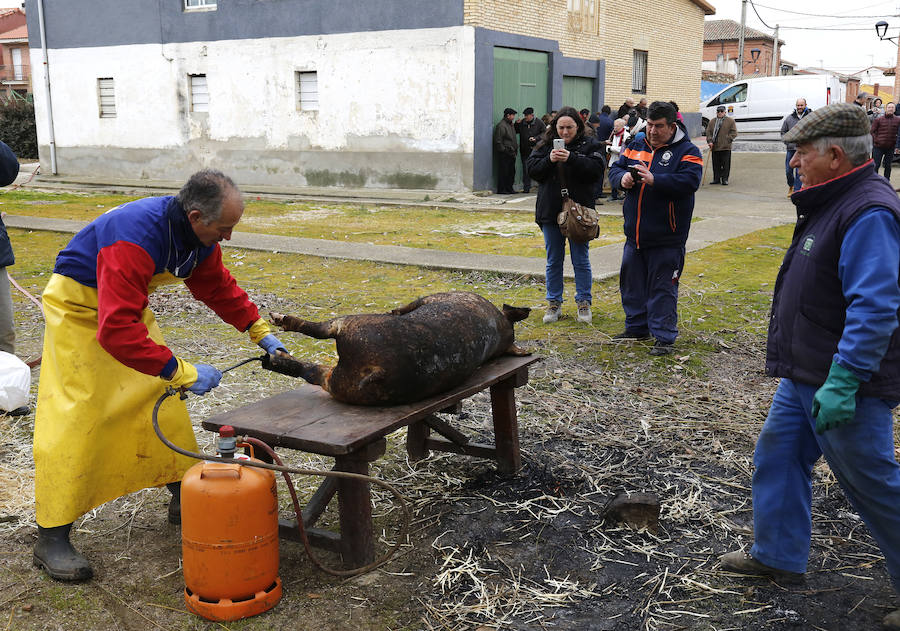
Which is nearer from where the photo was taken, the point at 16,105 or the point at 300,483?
the point at 300,483

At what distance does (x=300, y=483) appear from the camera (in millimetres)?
4406

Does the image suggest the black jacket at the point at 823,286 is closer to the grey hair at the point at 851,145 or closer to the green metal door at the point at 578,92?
the grey hair at the point at 851,145

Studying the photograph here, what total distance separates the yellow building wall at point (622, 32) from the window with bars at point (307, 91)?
4391 millimetres

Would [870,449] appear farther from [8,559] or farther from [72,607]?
[8,559]

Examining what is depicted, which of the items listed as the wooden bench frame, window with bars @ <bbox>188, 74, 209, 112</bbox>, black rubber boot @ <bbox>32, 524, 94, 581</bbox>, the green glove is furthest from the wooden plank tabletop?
window with bars @ <bbox>188, 74, 209, 112</bbox>

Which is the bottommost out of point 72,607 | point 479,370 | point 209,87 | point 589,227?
point 72,607

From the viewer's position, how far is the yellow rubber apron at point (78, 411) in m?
3.40

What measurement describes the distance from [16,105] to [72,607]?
33.8 meters

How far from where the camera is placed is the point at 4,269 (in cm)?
550

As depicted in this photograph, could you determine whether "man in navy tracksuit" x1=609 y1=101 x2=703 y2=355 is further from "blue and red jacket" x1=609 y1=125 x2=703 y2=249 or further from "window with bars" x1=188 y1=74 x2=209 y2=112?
"window with bars" x1=188 y1=74 x2=209 y2=112

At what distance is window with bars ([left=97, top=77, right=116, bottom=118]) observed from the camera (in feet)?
75.8

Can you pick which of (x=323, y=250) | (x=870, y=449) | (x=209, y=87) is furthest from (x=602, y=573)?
(x=209, y=87)

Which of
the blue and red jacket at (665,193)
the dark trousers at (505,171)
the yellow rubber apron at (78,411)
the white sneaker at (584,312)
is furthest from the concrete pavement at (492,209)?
the yellow rubber apron at (78,411)

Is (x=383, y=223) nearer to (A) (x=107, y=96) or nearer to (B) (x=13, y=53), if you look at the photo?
(A) (x=107, y=96)
